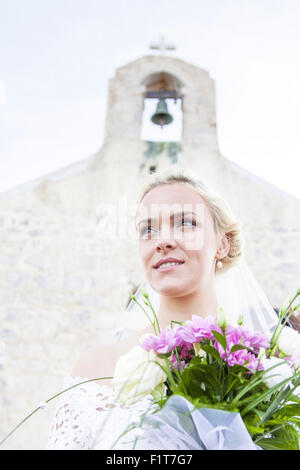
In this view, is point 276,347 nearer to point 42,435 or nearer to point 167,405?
point 167,405

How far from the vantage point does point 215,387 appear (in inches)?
34.7

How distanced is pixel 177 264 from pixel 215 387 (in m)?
0.74

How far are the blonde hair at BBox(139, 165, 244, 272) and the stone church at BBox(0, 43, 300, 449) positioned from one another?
7.73 feet

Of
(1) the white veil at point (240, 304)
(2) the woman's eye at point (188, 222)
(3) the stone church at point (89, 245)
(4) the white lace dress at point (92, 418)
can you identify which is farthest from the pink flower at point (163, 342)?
(3) the stone church at point (89, 245)

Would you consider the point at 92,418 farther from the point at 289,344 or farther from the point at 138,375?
the point at 289,344

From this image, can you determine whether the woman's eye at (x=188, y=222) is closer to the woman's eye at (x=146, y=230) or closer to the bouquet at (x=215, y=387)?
the woman's eye at (x=146, y=230)

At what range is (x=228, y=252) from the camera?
73.0 inches

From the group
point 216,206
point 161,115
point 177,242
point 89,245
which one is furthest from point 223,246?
point 161,115

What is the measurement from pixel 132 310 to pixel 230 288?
55cm

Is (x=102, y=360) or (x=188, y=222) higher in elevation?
(x=188, y=222)

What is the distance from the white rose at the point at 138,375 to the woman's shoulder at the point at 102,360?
58 centimetres

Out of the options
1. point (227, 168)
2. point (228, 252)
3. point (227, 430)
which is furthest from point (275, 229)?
point (227, 430)

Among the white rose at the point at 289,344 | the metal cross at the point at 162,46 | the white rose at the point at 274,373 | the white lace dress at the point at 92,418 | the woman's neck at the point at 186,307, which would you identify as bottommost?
the white lace dress at the point at 92,418

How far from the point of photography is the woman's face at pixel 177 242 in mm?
1589
